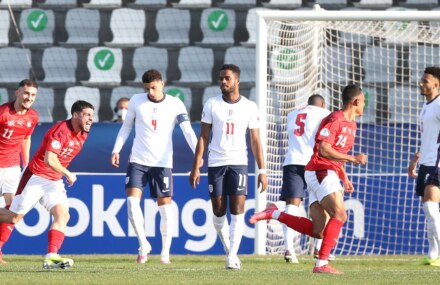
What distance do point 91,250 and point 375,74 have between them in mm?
5077

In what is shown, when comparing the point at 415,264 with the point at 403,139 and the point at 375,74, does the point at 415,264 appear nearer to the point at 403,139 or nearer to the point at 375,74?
the point at 403,139

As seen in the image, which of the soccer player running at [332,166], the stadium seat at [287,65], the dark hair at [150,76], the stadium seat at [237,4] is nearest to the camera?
the soccer player running at [332,166]

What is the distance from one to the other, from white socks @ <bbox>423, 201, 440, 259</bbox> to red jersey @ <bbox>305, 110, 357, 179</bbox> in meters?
1.95

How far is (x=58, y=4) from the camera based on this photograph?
17.5m

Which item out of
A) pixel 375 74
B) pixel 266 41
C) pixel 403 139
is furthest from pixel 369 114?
pixel 266 41

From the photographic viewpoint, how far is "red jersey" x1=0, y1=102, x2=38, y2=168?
11820 mm

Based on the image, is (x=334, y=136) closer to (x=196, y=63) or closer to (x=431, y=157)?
(x=431, y=157)

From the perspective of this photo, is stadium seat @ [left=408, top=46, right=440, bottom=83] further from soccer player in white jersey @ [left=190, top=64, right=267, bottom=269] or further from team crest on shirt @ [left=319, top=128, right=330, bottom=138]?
team crest on shirt @ [left=319, top=128, right=330, bottom=138]

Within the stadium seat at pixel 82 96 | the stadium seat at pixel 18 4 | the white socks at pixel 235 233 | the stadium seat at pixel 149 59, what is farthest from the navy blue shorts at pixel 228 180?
the stadium seat at pixel 18 4

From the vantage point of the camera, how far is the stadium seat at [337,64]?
1480 centimetres

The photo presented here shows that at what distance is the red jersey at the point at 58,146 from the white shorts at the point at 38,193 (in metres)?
0.06

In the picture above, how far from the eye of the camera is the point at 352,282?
8.72m

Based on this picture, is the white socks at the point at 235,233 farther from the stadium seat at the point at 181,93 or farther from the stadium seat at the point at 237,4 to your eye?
the stadium seat at the point at 237,4

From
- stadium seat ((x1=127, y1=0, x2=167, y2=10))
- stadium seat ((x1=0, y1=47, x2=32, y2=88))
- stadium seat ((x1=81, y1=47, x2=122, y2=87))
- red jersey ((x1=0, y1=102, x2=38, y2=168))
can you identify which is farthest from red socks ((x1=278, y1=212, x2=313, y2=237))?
stadium seat ((x1=127, y1=0, x2=167, y2=10))
